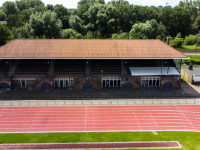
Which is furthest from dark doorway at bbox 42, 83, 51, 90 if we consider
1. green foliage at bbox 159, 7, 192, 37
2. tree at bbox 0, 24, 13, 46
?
green foliage at bbox 159, 7, 192, 37

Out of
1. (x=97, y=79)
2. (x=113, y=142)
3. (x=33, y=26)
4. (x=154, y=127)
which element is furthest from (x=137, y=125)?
(x=33, y=26)

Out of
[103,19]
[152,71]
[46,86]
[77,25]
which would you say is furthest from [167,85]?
[77,25]

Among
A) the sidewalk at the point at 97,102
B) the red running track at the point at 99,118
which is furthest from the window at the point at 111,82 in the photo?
the red running track at the point at 99,118

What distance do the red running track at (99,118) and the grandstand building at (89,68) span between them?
9306mm

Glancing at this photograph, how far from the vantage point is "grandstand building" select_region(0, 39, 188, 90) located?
46.3 m

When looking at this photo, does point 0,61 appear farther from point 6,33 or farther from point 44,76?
point 6,33

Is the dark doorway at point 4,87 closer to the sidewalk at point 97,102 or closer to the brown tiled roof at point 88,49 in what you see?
the sidewalk at point 97,102

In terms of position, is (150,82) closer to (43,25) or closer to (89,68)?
(89,68)

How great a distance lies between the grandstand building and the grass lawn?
682 inches

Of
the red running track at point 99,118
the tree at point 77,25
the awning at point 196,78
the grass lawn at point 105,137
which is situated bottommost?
the grass lawn at point 105,137

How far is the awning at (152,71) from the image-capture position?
155ft

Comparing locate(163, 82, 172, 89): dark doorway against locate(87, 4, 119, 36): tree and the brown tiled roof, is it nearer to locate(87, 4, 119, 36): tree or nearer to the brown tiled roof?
the brown tiled roof

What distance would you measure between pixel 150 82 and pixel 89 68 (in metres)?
14.7

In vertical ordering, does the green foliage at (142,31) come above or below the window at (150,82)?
above
